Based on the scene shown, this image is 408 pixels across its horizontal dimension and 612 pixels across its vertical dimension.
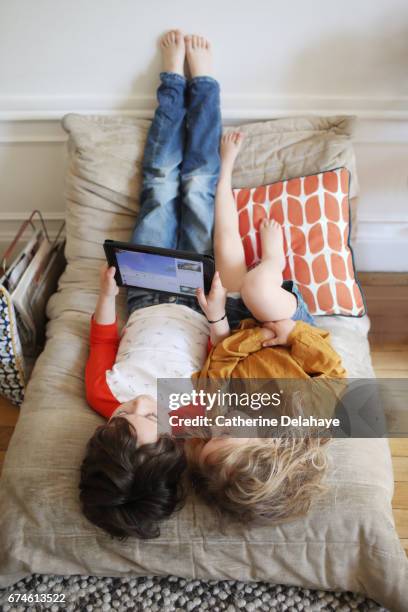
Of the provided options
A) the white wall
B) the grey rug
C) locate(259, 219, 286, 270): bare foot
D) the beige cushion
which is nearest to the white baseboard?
the white wall

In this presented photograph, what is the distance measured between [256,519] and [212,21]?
136cm

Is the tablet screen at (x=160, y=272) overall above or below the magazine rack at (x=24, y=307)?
above

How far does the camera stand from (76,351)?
4.25 ft

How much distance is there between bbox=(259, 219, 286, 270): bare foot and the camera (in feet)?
4.26

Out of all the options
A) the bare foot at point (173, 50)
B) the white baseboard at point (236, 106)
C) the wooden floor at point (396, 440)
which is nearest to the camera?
the wooden floor at point (396, 440)

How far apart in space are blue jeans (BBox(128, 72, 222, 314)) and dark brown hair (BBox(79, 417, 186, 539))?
526 millimetres

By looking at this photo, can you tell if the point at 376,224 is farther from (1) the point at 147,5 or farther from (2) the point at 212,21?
(1) the point at 147,5

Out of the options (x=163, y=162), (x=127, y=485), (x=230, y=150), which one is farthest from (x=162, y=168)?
(x=127, y=485)

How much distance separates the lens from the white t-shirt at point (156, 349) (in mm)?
1152

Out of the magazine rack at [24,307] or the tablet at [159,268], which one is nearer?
the tablet at [159,268]

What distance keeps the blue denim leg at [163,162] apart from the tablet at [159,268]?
0.16 metres

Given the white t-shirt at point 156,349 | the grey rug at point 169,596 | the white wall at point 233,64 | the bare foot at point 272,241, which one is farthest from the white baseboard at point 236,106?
A: the grey rug at point 169,596

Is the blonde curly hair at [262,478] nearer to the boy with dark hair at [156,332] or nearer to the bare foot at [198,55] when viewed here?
Answer: the boy with dark hair at [156,332]

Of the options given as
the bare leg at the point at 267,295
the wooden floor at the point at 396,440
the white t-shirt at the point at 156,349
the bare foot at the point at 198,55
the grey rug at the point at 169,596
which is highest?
the bare foot at the point at 198,55
